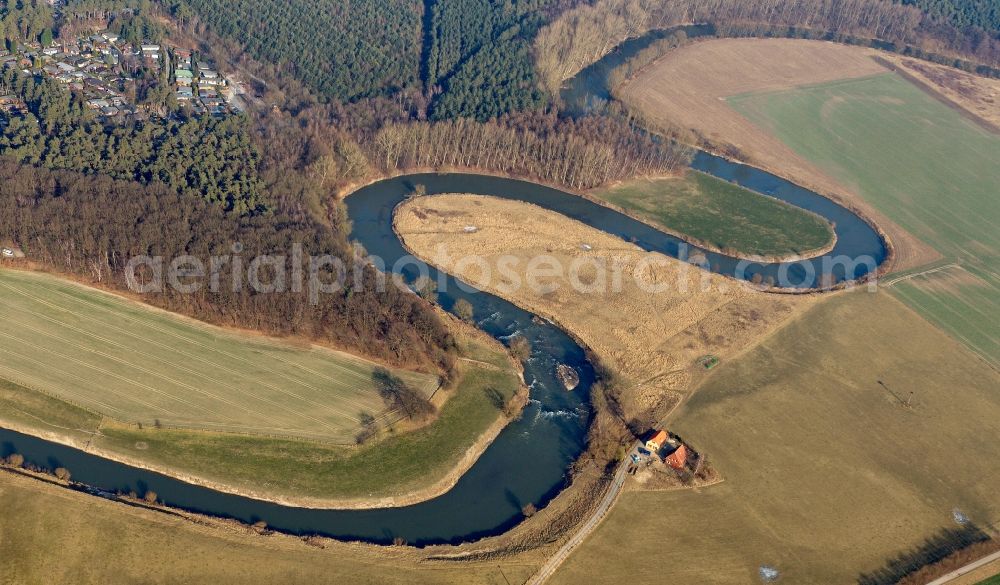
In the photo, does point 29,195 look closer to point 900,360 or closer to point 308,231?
point 308,231

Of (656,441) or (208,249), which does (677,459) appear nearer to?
(656,441)

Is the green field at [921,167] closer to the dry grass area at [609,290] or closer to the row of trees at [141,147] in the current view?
the dry grass area at [609,290]

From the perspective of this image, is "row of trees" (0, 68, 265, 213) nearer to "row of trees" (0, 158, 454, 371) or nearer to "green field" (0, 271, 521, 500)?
"row of trees" (0, 158, 454, 371)

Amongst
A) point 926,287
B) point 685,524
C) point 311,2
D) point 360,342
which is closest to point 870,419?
point 685,524

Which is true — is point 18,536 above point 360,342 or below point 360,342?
below

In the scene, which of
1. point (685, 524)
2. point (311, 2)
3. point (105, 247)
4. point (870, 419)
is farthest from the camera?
point (311, 2)

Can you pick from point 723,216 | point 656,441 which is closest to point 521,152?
point 723,216
